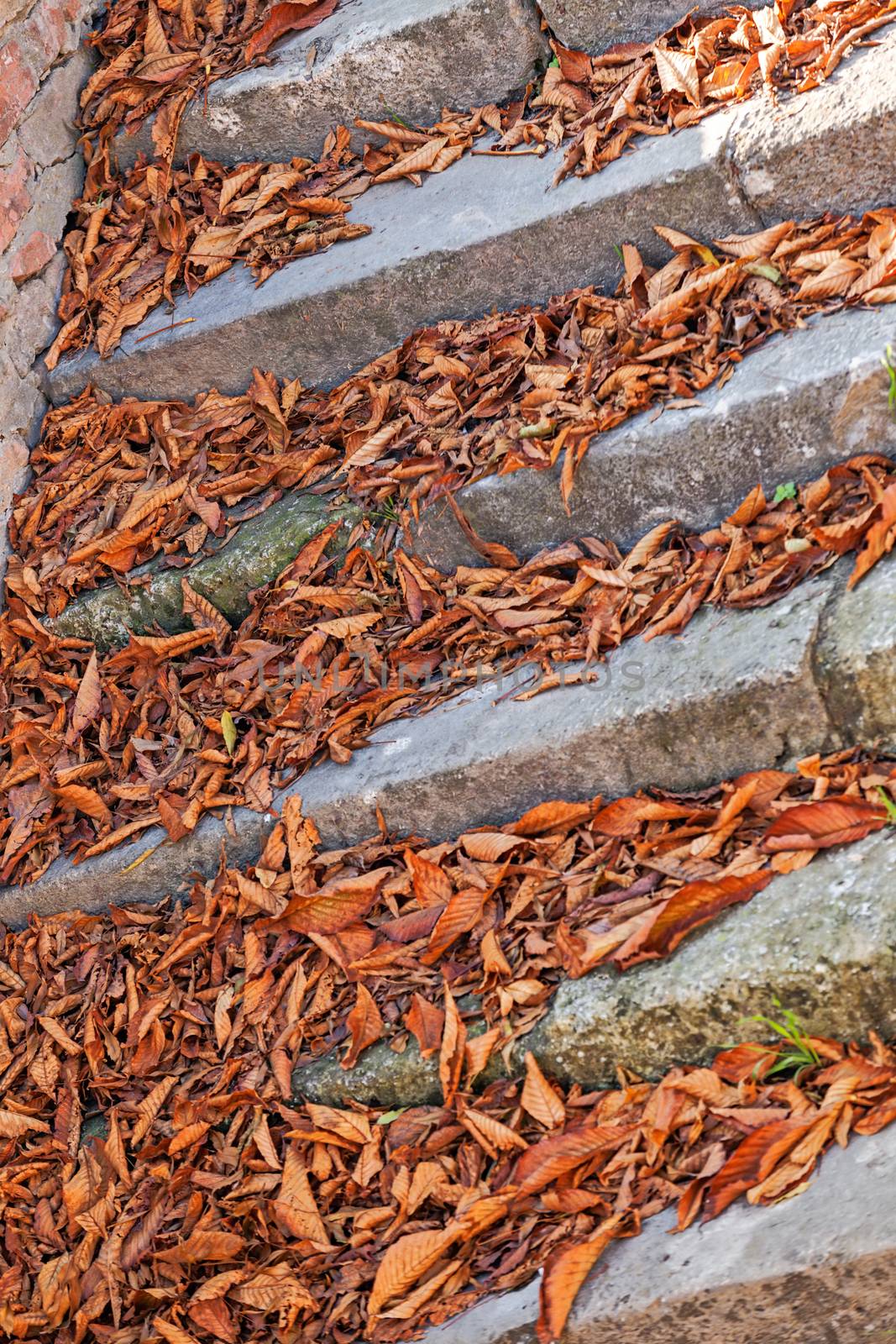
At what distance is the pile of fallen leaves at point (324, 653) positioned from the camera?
2.12 m

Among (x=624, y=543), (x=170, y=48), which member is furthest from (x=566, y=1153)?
(x=170, y=48)

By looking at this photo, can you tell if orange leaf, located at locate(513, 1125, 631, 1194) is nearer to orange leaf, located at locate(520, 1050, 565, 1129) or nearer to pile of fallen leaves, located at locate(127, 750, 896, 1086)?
orange leaf, located at locate(520, 1050, 565, 1129)

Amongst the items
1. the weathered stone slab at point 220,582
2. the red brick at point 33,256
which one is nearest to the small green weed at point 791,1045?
the weathered stone slab at point 220,582

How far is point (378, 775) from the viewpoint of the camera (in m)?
2.29

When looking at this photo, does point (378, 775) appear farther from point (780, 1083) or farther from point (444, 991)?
point (780, 1083)

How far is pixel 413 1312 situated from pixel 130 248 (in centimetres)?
263

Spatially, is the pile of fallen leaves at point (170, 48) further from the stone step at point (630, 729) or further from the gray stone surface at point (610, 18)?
the stone step at point (630, 729)

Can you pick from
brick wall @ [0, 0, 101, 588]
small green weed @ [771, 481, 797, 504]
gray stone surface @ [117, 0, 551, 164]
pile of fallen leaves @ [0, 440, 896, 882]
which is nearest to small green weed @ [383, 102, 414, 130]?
gray stone surface @ [117, 0, 551, 164]

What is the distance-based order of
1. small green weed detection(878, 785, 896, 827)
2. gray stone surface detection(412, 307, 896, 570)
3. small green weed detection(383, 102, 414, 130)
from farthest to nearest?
small green weed detection(383, 102, 414, 130)
gray stone surface detection(412, 307, 896, 570)
small green weed detection(878, 785, 896, 827)

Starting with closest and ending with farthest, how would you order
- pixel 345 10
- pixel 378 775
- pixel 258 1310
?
pixel 258 1310
pixel 378 775
pixel 345 10

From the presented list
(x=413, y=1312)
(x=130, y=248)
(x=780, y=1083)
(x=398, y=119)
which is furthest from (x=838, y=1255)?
(x=130, y=248)

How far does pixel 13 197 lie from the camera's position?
3100 millimetres

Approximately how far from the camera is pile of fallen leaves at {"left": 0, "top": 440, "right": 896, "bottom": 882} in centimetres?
212

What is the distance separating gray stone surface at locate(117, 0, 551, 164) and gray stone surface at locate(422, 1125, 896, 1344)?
2.47 m
